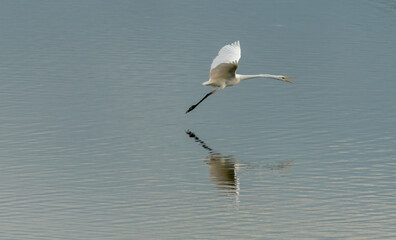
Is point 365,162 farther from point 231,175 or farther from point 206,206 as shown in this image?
point 206,206

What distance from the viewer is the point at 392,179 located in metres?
20.5

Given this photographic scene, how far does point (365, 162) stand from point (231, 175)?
11.0ft

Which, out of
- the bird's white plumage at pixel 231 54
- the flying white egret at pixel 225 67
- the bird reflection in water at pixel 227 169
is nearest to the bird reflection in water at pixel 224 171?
the bird reflection in water at pixel 227 169

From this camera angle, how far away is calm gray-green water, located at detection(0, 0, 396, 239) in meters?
17.6

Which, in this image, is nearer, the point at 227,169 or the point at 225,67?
the point at 227,169

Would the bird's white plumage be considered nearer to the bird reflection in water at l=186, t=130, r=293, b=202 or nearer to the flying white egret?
the flying white egret

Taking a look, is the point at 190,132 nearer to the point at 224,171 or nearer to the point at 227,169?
the point at 227,169

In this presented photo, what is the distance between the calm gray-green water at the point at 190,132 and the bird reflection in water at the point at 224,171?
4 cm

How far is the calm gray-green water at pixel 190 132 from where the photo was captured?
17.6 metres

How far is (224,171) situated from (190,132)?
145 inches

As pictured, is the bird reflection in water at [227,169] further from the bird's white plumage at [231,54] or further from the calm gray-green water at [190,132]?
the bird's white plumage at [231,54]

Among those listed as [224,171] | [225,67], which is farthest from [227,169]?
[225,67]

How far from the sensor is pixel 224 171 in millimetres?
21062

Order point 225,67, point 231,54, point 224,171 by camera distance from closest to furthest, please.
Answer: point 224,171, point 231,54, point 225,67
